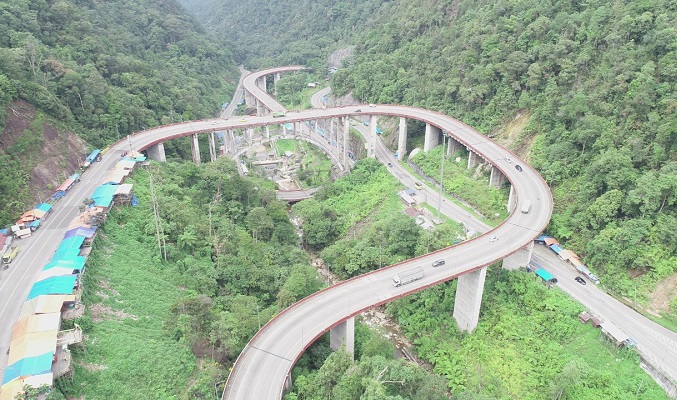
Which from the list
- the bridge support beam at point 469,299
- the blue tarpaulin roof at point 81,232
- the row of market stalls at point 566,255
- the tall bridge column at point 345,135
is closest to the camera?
the blue tarpaulin roof at point 81,232

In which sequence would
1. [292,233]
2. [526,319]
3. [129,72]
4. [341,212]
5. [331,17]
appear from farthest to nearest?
[331,17], [129,72], [341,212], [292,233], [526,319]

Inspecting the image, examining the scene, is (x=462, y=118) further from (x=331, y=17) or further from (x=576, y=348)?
(x=331, y=17)

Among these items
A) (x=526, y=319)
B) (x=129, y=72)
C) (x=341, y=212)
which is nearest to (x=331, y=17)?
(x=129, y=72)

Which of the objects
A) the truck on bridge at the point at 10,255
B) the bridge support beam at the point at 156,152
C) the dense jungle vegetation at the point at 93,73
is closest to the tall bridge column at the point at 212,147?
the dense jungle vegetation at the point at 93,73

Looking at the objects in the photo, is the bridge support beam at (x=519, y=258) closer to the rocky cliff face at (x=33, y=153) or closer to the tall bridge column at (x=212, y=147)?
the rocky cliff face at (x=33, y=153)

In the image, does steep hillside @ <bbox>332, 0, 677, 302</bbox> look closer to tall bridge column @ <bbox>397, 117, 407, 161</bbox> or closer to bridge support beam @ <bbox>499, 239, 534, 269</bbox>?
bridge support beam @ <bbox>499, 239, 534, 269</bbox>

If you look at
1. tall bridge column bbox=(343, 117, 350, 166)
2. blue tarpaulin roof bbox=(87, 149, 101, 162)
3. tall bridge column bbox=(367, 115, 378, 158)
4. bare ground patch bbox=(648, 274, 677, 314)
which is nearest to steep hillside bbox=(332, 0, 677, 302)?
bare ground patch bbox=(648, 274, 677, 314)
